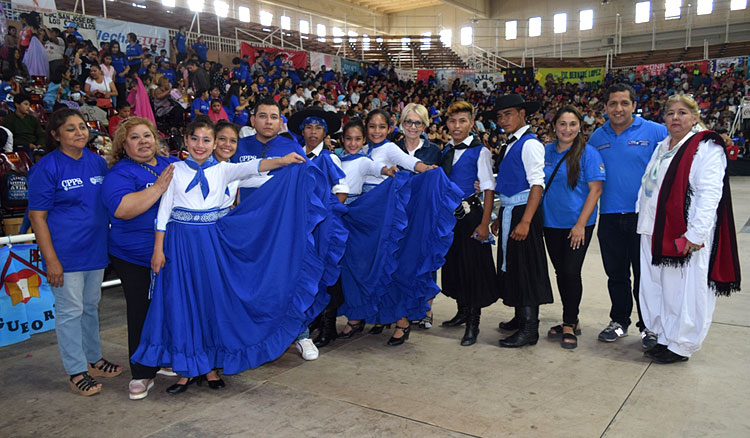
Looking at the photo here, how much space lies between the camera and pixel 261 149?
3.88 m

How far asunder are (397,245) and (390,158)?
676 millimetres

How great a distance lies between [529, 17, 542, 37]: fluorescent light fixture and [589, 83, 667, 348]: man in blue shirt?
28708 mm

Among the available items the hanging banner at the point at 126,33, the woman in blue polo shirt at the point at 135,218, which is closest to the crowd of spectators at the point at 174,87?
the hanging banner at the point at 126,33

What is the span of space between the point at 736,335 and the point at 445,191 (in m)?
2.35

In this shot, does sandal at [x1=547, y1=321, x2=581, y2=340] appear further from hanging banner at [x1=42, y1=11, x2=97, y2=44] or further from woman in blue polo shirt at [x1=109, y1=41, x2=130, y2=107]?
hanging banner at [x1=42, y1=11, x2=97, y2=44]

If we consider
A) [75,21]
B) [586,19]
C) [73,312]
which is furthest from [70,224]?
[586,19]

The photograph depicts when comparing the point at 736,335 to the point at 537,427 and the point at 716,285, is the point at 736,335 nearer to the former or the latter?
the point at 716,285

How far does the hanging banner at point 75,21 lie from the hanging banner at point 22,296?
31.7 feet

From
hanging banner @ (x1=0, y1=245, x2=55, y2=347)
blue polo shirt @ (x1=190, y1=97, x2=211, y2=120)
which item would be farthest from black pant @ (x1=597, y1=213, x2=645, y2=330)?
blue polo shirt @ (x1=190, y1=97, x2=211, y2=120)

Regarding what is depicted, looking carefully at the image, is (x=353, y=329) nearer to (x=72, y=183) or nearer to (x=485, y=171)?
(x=485, y=171)

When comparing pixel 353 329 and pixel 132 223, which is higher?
pixel 132 223

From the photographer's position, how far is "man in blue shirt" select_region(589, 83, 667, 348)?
12.4 feet

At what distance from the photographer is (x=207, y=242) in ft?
10.2

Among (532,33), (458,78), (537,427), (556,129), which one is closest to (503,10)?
(532,33)
